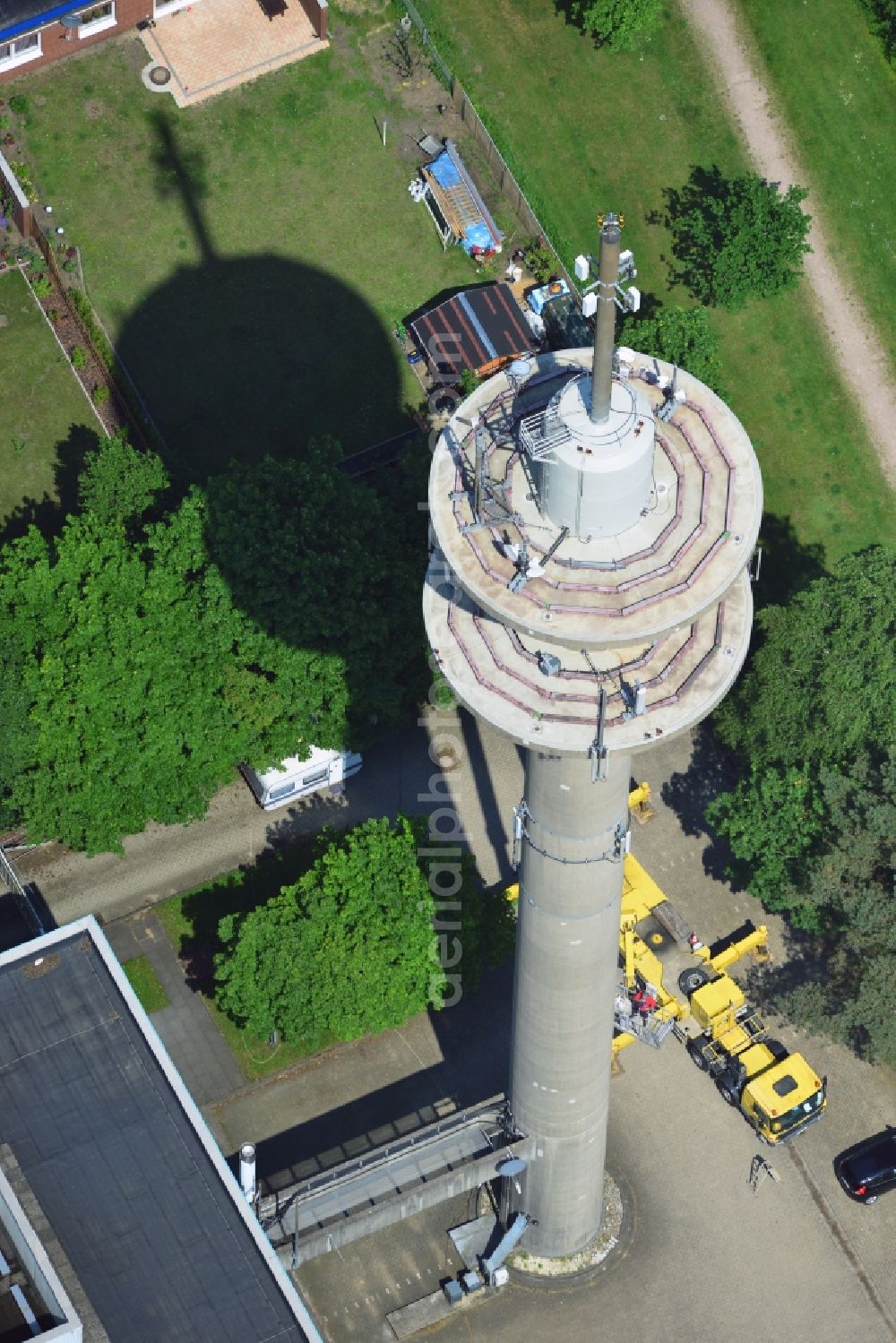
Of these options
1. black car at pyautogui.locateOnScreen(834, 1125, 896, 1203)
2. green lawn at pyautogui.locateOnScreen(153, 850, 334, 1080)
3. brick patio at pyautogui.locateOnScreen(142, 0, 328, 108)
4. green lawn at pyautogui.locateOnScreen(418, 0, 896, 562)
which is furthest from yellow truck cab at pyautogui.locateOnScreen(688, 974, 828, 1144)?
brick patio at pyautogui.locateOnScreen(142, 0, 328, 108)

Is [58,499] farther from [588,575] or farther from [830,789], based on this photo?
[588,575]

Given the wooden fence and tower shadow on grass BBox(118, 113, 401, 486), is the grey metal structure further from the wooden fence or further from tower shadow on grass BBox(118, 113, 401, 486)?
the wooden fence

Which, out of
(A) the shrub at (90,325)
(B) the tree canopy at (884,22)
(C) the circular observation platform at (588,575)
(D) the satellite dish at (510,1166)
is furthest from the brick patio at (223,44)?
(D) the satellite dish at (510,1166)

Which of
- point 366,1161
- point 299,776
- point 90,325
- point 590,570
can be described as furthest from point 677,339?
point 590,570

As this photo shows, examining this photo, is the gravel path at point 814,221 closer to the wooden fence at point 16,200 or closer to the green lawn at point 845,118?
the green lawn at point 845,118

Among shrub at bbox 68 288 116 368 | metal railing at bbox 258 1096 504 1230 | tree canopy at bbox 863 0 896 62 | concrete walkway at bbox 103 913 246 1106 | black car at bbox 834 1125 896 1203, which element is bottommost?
black car at bbox 834 1125 896 1203

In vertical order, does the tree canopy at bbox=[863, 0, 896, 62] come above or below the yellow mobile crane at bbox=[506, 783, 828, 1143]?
above

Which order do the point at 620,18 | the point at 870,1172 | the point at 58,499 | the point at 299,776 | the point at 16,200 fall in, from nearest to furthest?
1. the point at 870,1172
2. the point at 299,776
3. the point at 58,499
4. the point at 16,200
5. the point at 620,18
